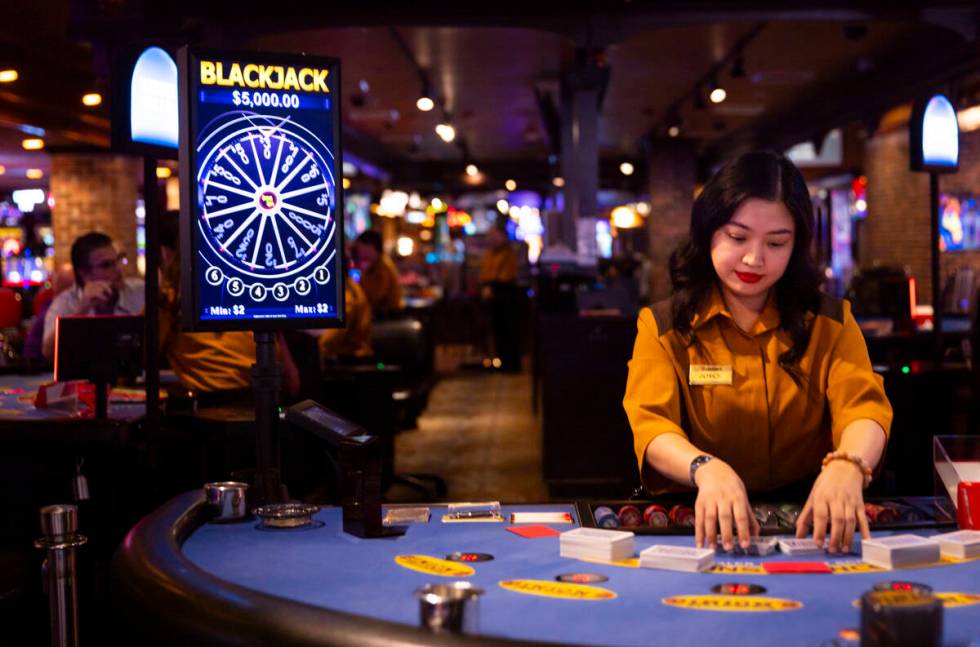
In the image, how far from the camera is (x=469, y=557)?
77.9 inches

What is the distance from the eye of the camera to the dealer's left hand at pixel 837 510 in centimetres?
199

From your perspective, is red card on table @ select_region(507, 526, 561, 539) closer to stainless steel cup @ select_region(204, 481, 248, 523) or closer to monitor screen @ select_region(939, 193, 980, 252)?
stainless steel cup @ select_region(204, 481, 248, 523)

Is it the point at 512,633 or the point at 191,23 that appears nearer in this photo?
the point at 512,633

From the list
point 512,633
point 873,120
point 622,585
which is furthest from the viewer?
point 873,120

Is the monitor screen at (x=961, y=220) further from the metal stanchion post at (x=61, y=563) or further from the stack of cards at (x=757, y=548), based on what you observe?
the metal stanchion post at (x=61, y=563)

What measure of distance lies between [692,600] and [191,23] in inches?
296

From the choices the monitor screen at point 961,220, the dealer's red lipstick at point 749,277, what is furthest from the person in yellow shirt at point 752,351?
the monitor screen at point 961,220

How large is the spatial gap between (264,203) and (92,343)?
1911mm

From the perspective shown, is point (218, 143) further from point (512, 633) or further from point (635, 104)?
point (635, 104)

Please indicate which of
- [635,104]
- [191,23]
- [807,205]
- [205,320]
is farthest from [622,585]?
[635,104]

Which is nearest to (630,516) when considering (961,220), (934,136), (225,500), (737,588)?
(737,588)

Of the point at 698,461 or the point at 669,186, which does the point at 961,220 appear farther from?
the point at 698,461

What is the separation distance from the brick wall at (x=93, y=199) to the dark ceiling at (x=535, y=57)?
1.41ft

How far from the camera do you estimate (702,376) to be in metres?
2.50
